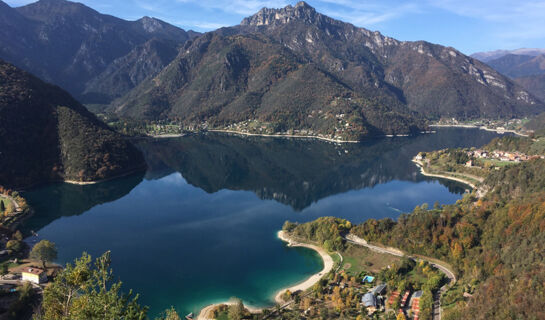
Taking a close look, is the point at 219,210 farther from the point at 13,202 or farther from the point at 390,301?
the point at 390,301

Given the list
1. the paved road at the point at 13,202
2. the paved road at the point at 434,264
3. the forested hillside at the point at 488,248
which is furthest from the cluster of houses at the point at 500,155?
the paved road at the point at 13,202

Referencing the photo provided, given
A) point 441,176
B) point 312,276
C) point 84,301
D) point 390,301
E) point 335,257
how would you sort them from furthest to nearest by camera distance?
1. point 441,176
2. point 335,257
3. point 312,276
4. point 390,301
5. point 84,301

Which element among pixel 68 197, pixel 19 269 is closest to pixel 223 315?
pixel 19 269

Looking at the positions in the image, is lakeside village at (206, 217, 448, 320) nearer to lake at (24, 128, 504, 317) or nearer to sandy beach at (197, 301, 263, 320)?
sandy beach at (197, 301, 263, 320)

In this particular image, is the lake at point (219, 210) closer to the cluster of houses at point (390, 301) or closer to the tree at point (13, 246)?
the tree at point (13, 246)

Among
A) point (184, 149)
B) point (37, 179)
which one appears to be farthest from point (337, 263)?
point (184, 149)

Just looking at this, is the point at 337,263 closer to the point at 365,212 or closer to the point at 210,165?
the point at 365,212
